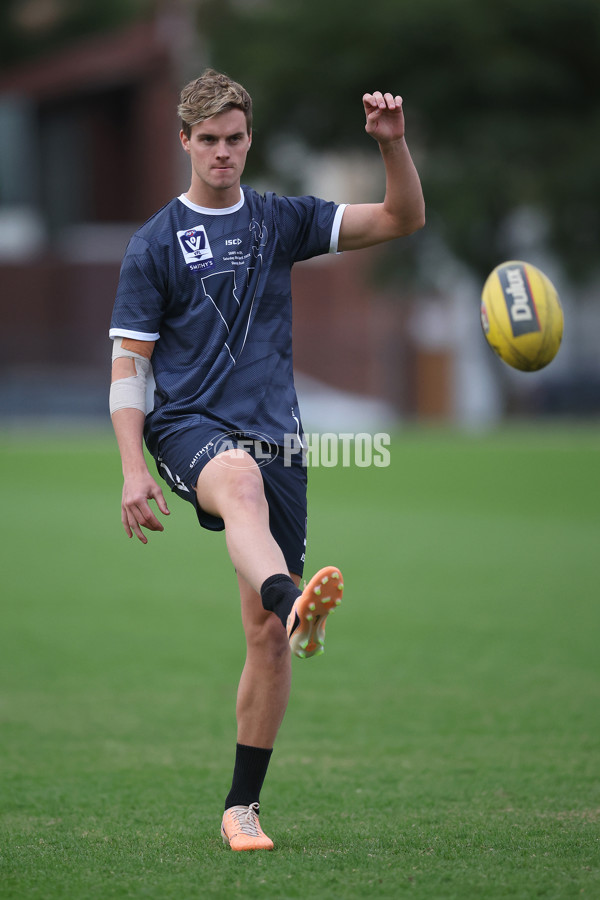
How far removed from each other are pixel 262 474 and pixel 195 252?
0.85m

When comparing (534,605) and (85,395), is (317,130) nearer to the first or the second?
(85,395)

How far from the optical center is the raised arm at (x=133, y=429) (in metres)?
4.34

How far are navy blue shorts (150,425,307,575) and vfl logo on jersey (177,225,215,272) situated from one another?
0.60m

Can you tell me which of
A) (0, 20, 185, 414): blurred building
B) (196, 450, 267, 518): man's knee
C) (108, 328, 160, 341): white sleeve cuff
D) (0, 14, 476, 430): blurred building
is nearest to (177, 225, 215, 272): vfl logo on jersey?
(108, 328, 160, 341): white sleeve cuff

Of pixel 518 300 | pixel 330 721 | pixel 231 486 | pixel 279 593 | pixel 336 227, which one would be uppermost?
pixel 336 227

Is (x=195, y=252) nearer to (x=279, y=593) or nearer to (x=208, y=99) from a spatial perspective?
(x=208, y=99)

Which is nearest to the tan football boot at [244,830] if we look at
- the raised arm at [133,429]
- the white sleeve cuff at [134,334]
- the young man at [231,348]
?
the young man at [231,348]

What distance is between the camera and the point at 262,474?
4457mm

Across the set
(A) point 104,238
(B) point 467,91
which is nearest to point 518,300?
(B) point 467,91

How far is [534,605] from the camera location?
10109 mm

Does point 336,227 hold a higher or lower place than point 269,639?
higher

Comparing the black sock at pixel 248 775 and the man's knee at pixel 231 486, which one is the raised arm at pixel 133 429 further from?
the black sock at pixel 248 775

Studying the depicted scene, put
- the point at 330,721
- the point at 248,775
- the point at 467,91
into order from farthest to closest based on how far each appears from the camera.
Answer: the point at 467,91 < the point at 330,721 < the point at 248,775

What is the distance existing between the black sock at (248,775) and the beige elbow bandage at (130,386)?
4.49 feet
